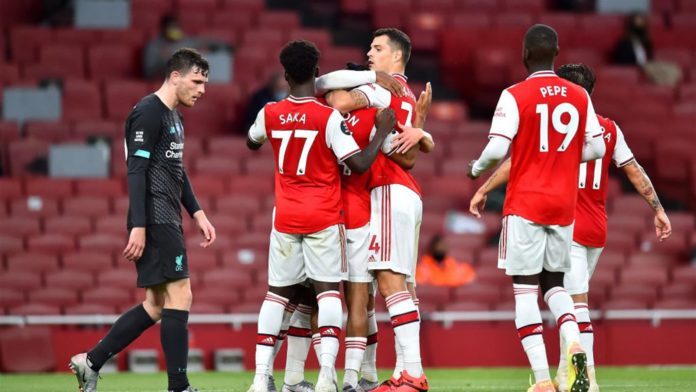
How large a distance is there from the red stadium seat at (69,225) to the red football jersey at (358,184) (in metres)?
7.06

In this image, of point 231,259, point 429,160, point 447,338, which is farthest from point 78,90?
point 447,338

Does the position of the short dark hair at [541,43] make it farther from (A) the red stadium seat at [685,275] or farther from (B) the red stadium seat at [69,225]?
(B) the red stadium seat at [69,225]

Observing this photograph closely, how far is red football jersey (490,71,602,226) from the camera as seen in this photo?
744 centimetres

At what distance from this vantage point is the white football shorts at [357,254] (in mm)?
7652

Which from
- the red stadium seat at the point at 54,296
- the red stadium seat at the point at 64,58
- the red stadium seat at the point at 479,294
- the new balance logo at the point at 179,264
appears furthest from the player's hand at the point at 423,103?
the red stadium seat at the point at 64,58

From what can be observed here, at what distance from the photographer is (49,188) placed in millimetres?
14688

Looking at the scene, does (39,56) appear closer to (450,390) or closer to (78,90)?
(78,90)

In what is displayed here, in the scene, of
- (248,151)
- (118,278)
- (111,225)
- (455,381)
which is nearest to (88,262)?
(118,278)

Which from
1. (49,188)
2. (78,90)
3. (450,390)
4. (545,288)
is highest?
(78,90)

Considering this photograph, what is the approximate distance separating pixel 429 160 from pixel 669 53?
16.2 ft

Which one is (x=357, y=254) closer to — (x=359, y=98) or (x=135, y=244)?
(x=359, y=98)

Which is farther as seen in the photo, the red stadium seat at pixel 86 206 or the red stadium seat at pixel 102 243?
the red stadium seat at pixel 86 206

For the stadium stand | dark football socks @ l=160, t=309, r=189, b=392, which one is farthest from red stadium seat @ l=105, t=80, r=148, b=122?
dark football socks @ l=160, t=309, r=189, b=392

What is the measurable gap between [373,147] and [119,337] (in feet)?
6.26
